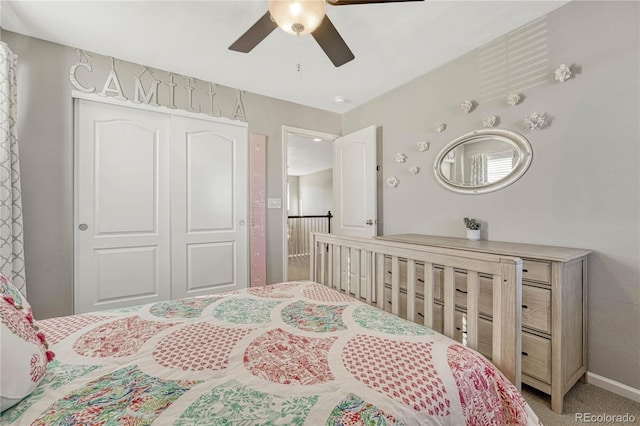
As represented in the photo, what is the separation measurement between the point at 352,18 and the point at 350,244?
1566mm

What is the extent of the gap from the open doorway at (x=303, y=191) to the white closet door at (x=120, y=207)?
1.31 metres

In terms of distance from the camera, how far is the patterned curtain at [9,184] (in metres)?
1.87

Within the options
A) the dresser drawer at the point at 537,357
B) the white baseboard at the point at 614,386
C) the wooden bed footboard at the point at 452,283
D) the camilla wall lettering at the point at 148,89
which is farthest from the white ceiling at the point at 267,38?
the white baseboard at the point at 614,386

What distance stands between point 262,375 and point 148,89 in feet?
9.35

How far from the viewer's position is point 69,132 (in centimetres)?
235

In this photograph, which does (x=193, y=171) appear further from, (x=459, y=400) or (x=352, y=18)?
(x=459, y=400)

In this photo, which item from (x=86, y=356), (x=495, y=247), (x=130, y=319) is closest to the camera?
(x=86, y=356)

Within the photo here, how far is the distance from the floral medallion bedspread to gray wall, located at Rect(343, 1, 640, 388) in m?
1.31

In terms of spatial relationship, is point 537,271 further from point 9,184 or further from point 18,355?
point 9,184

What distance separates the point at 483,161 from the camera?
7.65 feet

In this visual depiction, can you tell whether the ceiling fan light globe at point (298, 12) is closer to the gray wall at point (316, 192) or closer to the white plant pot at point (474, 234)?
the white plant pot at point (474, 234)

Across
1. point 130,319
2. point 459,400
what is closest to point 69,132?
point 130,319

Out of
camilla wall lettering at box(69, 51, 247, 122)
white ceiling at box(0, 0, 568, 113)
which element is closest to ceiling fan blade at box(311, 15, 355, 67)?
white ceiling at box(0, 0, 568, 113)

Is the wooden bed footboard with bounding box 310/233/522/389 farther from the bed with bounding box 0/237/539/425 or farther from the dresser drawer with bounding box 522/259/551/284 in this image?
the dresser drawer with bounding box 522/259/551/284
